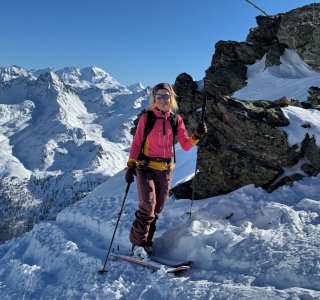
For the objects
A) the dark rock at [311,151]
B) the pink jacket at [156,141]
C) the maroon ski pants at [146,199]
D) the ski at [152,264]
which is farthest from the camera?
the dark rock at [311,151]

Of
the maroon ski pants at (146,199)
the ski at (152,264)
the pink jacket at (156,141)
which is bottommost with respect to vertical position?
the ski at (152,264)

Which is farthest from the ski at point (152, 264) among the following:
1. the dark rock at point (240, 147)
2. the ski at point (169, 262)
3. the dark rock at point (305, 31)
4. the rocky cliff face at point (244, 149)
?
the dark rock at point (305, 31)

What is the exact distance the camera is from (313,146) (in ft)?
40.5

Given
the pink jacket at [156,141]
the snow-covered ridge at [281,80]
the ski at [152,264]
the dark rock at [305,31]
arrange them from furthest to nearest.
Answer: the dark rock at [305,31] < the snow-covered ridge at [281,80] < the pink jacket at [156,141] < the ski at [152,264]

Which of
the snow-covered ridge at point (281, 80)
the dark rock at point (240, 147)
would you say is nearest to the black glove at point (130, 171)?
the dark rock at point (240, 147)

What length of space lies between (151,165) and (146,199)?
888mm

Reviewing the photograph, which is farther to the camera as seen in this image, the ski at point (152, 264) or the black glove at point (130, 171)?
the black glove at point (130, 171)

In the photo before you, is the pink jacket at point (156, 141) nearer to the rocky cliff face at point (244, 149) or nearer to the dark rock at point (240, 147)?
the rocky cliff face at point (244, 149)

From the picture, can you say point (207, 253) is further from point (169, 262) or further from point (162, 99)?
point (162, 99)

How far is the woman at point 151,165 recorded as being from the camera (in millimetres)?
9305

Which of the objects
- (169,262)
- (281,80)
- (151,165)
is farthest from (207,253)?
(281,80)

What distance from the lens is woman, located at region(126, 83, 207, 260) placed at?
30.5 ft

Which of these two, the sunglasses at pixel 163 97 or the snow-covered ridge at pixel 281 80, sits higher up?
the snow-covered ridge at pixel 281 80

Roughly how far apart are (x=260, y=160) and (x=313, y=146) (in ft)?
5.96
